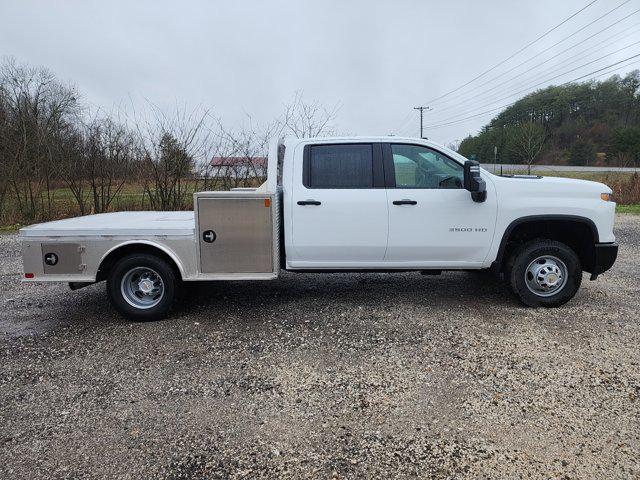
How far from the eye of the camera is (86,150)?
13.0 metres

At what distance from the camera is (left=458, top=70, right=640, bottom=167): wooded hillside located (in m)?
58.5

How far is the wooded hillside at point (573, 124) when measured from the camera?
2303 inches

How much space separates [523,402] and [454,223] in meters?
2.22

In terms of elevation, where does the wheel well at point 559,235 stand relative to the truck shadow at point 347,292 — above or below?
above

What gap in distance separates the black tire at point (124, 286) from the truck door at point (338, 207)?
1.33 meters

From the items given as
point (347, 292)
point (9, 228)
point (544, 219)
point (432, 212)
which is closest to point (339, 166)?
point (432, 212)

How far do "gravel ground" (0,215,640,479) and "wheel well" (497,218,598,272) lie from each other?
24.5 inches

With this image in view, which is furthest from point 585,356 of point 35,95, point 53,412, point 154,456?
point 35,95

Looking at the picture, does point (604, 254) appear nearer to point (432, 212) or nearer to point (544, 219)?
point (544, 219)

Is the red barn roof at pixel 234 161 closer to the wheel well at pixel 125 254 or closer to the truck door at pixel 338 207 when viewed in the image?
the truck door at pixel 338 207

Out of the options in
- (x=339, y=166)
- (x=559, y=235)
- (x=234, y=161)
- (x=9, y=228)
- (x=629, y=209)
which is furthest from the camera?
(x=629, y=209)

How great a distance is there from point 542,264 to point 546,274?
121 mm

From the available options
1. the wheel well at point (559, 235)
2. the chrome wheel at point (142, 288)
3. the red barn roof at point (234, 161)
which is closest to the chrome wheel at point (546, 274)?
the wheel well at point (559, 235)

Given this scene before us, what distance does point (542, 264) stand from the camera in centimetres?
519
